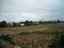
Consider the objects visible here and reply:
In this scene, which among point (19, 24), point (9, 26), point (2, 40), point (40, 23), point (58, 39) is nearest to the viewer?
point (2, 40)

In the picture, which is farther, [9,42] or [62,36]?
[62,36]

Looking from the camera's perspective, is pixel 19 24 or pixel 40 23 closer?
pixel 19 24

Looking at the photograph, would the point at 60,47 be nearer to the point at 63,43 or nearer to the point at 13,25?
the point at 63,43

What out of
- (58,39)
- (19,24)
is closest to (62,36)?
(58,39)

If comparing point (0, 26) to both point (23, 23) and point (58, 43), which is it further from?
point (58, 43)

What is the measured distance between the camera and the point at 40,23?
24750mm

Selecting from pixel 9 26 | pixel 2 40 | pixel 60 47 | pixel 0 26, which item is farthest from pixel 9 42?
pixel 9 26

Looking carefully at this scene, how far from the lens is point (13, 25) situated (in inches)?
802

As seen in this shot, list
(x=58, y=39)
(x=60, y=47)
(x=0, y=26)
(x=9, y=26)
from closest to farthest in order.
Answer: (x=60, y=47) → (x=58, y=39) → (x=0, y=26) → (x=9, y=26)

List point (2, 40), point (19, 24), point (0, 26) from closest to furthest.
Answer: point (2, 40) → point (0, 26) → point (19, 24)

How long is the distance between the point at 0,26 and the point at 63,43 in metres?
15.7

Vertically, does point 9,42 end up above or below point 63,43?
above

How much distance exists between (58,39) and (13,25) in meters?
18.6

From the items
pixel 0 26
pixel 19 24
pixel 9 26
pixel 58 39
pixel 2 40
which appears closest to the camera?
pixel 2 40
